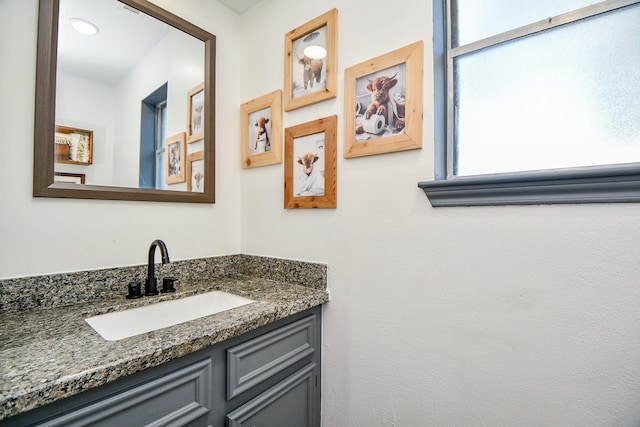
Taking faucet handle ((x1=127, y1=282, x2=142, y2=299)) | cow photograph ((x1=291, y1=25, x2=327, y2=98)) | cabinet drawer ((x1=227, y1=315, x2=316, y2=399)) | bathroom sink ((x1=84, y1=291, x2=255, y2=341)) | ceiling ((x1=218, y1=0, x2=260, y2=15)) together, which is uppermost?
ceiling ((x1=218, y1=0, x2=260, y2=15))

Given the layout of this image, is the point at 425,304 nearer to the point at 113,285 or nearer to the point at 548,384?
the point at 548,384

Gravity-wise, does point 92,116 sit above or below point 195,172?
above

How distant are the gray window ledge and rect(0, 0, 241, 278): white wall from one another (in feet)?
3.61

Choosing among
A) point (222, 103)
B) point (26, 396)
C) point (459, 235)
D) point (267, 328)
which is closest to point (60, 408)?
point (26, 396)

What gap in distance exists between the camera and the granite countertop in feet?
1.87

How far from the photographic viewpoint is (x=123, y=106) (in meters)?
1.22

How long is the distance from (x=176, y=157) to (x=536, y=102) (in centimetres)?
145

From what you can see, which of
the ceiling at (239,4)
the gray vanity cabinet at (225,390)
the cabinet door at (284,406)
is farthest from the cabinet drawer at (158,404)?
the ceiling at (239,4)

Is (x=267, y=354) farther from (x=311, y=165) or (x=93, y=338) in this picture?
(x=311, y=165)

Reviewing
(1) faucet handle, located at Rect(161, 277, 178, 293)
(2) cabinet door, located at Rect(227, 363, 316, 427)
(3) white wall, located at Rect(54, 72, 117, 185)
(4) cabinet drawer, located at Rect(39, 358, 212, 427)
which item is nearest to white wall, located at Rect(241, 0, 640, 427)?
(2) cabinet door, located at Rect(227, 363, 316, 427)

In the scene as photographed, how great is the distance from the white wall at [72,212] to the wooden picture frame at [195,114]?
106 millimetres

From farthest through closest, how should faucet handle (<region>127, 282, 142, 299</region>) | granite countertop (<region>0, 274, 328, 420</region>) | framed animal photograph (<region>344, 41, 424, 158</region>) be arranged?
1. faucet handle (<region>127, 282, 142, 299</region>)
2. framed animal photograph (<region>344, 41, 424, 158</region>)
3. granite countertop (<region>0, 274, 328, 420</region>)

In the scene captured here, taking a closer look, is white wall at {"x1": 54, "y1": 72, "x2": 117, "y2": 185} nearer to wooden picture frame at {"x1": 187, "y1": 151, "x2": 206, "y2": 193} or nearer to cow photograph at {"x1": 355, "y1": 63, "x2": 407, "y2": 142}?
→ wooden picture frame at {"x1": 187, "y1": 151, "x2": 206, "y2": 193}

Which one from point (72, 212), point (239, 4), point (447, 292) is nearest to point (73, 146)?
point (72, 212)
